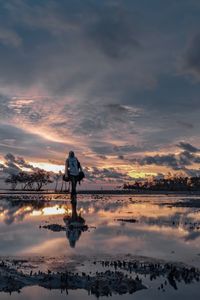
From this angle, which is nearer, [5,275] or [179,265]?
[5,275]

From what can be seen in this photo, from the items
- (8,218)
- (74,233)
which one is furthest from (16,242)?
(8,218)

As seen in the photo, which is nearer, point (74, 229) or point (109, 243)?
point (109, 243)

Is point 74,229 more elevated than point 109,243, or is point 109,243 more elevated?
point 74,229

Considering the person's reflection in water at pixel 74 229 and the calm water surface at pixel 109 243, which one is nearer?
the calm water surface at pixel 109 243

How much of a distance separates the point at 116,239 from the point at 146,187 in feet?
510

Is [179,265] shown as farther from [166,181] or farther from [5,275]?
[166,181]

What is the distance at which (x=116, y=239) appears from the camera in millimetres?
21547

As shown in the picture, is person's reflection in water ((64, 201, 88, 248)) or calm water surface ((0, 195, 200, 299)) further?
person's reflection in water ((64, 201, 88, 248))

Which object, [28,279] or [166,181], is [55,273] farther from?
[166,181]

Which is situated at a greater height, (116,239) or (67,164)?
(67,164)

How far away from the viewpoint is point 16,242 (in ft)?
67.3

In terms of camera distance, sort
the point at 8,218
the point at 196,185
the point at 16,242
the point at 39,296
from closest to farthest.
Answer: the point at 39,296
the point at 16,242
the point at 8,218
the point at 196,185

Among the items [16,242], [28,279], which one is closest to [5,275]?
[28,279]

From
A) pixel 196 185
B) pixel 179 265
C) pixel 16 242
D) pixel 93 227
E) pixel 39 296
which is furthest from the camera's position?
pixel 196 185
